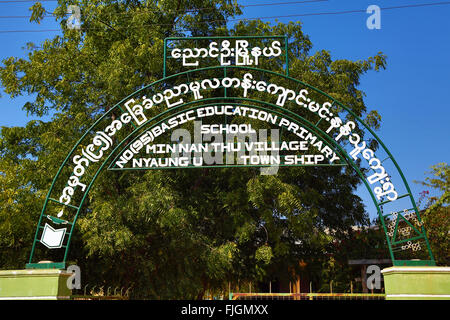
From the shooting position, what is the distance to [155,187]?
38.0 ft

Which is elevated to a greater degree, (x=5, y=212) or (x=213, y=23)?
(x=213, y=23)

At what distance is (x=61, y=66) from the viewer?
12.9 meters

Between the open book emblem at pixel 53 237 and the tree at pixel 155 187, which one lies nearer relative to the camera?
the open book emblem at pixel 53 237

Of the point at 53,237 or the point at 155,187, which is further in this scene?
the point at 155,187

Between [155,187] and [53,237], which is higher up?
[155,187]

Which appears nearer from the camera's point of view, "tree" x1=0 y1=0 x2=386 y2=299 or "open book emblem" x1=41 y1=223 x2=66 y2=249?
"open book emblem" x1=41 y1=223 x2=66 y2=249

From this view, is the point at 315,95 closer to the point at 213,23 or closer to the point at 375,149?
the point at 375,149

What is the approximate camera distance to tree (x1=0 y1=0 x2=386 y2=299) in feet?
38.0

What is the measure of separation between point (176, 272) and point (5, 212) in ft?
14.8

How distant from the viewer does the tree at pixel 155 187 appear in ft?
38.0
